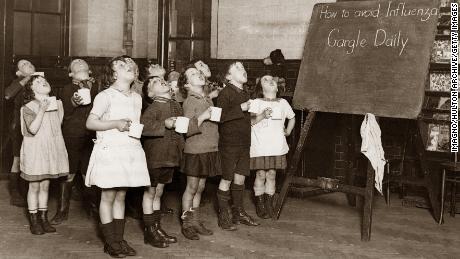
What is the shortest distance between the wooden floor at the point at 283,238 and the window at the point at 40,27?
2509 mm

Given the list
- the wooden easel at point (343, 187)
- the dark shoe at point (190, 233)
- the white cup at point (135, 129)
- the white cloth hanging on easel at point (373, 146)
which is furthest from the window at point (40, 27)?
the white cloth hanging on easel at point (373, 146)

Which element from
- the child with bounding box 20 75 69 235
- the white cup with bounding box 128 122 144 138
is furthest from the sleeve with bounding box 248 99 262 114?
the child with bounding box 20 75 69 235

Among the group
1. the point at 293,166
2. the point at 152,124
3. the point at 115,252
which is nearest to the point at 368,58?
the point at 293,166

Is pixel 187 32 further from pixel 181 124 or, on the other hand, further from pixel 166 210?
pixel 181 124

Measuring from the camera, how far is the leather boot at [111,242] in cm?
428

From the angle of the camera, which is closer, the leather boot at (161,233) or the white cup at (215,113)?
the white cup at (215,113)

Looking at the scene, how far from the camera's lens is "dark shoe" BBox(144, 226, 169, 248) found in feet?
15.0

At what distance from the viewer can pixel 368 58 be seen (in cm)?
545

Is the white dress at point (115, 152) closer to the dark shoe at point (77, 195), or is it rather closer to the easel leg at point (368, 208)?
the easel leg at point (368, 208)

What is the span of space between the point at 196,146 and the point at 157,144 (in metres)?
0.37

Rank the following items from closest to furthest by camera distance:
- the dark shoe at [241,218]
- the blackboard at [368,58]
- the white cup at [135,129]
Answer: the white cup at [135,129], the blackboard at [368,58], the dark shoe at [241,218]

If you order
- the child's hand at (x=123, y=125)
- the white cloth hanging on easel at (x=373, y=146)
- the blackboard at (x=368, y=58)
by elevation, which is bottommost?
the white cloth hanging on easel at (x=373, y=146)

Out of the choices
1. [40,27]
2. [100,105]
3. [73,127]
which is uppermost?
[40,27]

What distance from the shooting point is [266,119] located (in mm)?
5559
